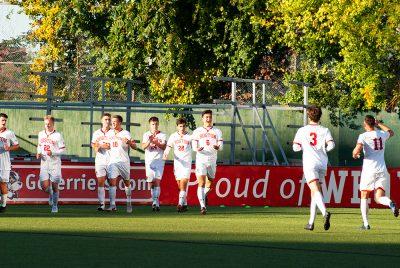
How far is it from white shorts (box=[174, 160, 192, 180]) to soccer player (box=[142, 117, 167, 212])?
61 centimetres

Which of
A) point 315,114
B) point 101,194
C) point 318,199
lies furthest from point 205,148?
point 318,199

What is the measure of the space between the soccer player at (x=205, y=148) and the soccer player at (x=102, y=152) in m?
2.01

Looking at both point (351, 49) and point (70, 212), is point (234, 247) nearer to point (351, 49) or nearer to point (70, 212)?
point (70, 212)

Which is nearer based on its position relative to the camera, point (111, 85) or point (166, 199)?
point (166, 199)

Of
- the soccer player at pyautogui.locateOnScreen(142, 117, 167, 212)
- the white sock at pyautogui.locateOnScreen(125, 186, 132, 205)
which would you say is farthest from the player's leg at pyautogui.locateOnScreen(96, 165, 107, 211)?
the soccer player at pyautogui.locateOnScreen(142, 117, 167, 212)

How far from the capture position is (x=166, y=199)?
3400cm

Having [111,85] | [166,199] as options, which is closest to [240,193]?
[166,199]

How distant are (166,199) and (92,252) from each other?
16.6 meters

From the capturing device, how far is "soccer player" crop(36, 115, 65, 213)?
29.4 meters

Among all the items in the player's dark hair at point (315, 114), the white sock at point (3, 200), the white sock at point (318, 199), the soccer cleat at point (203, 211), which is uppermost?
the player's dark hair at point (315, 114)

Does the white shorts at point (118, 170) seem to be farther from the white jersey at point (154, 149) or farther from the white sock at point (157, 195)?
the white jersey at point (154, 149)

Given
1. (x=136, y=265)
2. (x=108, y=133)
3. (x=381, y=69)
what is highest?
(x=381, y=69)

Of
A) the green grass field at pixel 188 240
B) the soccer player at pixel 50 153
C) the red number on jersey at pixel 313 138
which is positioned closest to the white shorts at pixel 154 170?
the green grass field at pixel 188 240

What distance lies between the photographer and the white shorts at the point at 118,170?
99.6 feet
